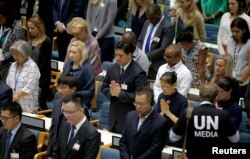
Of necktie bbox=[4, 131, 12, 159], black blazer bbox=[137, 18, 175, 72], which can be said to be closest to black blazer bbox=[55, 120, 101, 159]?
necktie bbox=[4, 131, 12, 159]

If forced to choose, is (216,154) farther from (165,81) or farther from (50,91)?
(50,91)

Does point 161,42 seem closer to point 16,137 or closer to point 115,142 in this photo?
point 115,142

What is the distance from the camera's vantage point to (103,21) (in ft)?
33.4

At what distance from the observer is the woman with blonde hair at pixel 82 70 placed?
848cm

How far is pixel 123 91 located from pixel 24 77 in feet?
4.05

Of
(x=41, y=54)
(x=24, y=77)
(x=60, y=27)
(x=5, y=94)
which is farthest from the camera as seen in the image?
(x=60, y=27)

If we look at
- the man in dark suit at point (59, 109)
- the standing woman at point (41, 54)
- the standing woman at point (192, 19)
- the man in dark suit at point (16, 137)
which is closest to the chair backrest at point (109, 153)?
the man in dark suit at point (59, 109)

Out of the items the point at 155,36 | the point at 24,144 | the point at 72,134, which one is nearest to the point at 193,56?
the point at 155,36

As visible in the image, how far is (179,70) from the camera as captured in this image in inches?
324

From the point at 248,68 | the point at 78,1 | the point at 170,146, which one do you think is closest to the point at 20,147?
the point at 170,146

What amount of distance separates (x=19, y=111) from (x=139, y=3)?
3.31m

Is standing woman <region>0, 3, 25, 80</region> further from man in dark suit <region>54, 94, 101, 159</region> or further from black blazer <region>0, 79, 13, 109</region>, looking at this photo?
man in dark suit <region>54, 94, 101, 159</region>

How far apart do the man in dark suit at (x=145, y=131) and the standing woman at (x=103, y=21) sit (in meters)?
3.01

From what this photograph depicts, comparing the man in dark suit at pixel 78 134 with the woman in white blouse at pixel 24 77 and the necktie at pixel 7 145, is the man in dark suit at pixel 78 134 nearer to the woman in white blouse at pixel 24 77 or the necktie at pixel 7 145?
the necktie at pixel 7 145
